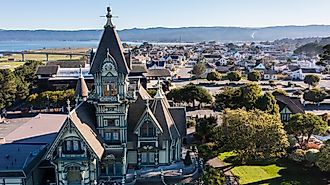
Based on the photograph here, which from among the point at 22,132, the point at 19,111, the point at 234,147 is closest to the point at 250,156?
the point at 234,147

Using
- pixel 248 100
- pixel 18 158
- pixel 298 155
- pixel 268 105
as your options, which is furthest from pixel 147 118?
pixel 248 100

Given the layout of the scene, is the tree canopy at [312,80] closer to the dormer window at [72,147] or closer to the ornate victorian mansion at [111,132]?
the ornate victorian mansion at [111,132]

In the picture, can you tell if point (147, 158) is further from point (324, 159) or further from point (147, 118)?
point (324, 159)

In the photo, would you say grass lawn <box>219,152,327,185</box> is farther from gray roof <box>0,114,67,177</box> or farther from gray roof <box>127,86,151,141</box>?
gray roof <box>0,114,67,177</box>

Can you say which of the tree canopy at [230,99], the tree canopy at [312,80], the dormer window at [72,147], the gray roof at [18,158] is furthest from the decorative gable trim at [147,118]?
the tree canopy at [312,80]

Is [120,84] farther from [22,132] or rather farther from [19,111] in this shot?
[19,111]

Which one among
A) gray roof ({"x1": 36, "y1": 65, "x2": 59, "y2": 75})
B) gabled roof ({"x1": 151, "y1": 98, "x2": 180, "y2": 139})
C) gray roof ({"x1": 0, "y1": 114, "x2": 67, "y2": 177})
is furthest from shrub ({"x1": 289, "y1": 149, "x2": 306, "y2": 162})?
gray roof ({"x1": 36, "y1": 65, "x2": 59, "y2": 75})
